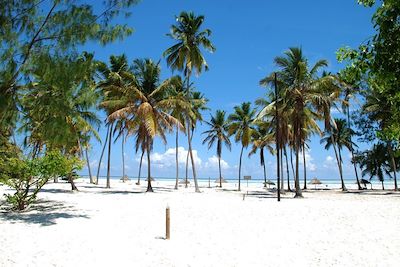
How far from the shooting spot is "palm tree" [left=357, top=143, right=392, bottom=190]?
42.6 m

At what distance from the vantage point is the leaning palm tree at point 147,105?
974 inches

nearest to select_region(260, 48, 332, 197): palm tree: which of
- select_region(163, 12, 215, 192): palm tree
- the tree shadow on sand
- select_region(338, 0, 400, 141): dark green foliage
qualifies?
select_region(163, 12, 215, 192): palm tree

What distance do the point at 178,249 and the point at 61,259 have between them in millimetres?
2792

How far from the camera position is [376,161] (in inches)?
1768

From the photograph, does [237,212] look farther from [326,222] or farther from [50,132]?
[50,132]

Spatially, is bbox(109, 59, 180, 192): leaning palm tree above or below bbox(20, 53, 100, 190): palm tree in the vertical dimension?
above

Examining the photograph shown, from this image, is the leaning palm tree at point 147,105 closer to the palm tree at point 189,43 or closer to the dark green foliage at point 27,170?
the palm tree at point 189,43

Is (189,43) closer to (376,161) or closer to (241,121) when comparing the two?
(241,121)

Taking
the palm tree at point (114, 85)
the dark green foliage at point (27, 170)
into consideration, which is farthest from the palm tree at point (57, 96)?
the palm tree at point (114, 85)

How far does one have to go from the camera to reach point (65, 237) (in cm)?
1035

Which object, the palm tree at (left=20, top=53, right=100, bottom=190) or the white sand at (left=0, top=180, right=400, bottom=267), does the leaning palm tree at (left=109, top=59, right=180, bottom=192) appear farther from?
the palm tree at (left=20, top=53, right=100, bottom=190)

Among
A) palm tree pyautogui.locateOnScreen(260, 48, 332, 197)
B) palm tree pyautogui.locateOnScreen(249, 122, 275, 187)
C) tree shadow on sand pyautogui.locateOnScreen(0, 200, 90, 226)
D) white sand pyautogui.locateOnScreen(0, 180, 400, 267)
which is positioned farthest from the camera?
palm tree pyautogui.locateOnScreen(249, 122, 275, 187)

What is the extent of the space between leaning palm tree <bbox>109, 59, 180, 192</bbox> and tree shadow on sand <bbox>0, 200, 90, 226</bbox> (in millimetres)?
9608

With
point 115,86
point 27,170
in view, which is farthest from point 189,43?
point 27,170
